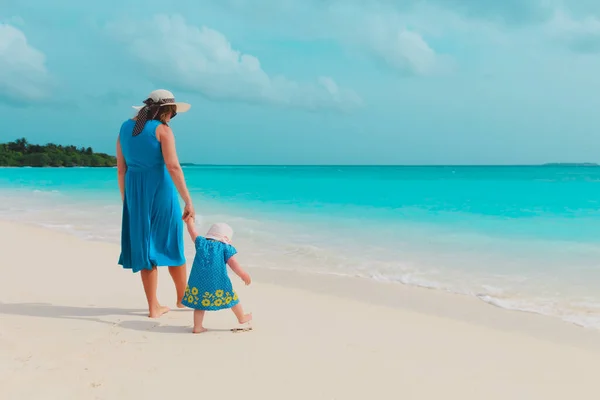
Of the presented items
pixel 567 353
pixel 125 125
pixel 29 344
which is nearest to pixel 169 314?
pixel 29 344

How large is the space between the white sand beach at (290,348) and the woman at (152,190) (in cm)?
46

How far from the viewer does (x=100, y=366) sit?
2.81 metres

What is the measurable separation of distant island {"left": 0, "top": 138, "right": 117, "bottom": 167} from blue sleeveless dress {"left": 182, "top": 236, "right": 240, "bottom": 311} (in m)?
115

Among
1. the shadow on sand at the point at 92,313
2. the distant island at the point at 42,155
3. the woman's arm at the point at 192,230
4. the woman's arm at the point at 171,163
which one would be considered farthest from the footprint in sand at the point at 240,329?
the distant island at the point at 42,155

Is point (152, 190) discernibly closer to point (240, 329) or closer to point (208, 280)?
point (208, 280)

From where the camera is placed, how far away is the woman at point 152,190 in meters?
3.69

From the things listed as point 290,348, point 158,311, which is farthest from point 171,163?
point 290,348

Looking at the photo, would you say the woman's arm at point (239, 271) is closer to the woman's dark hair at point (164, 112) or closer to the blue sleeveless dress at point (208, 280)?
the blue sleeveless dress at point (208, 280)

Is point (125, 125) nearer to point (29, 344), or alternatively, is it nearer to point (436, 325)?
point (29, 344)

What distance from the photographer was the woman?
12.1ft

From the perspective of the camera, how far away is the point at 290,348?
3.23 metres

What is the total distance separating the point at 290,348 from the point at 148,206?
150 cm

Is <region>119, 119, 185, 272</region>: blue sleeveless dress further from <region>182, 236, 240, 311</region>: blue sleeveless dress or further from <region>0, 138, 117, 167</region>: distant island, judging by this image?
<region>0, 138, 117, 167</region>: distant island

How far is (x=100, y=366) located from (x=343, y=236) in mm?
7370
